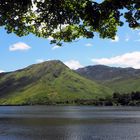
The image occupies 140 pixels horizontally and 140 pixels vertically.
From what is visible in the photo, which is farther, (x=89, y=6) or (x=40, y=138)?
(x=40, y=138)

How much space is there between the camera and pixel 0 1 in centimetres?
2086

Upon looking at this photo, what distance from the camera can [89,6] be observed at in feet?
70.0

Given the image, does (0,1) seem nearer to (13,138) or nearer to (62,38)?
(62,38)

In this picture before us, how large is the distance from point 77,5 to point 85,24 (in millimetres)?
1957

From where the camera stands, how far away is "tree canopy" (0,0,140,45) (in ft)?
69.5

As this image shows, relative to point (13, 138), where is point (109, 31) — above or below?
above

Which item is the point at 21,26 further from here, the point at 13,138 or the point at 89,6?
the point at 13,138

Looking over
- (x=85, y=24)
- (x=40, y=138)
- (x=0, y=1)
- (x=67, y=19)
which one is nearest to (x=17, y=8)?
(x=0, y=1)

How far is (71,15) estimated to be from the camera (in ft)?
72.1

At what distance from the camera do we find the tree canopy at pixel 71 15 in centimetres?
2119

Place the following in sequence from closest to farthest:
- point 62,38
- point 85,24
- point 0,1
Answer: point 0,1
point 85,24
point 62,38

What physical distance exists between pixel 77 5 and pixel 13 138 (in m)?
63.8

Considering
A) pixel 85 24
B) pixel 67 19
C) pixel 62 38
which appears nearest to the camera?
pixel 67 19

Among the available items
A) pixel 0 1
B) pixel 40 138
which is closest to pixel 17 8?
pixel 0 1
